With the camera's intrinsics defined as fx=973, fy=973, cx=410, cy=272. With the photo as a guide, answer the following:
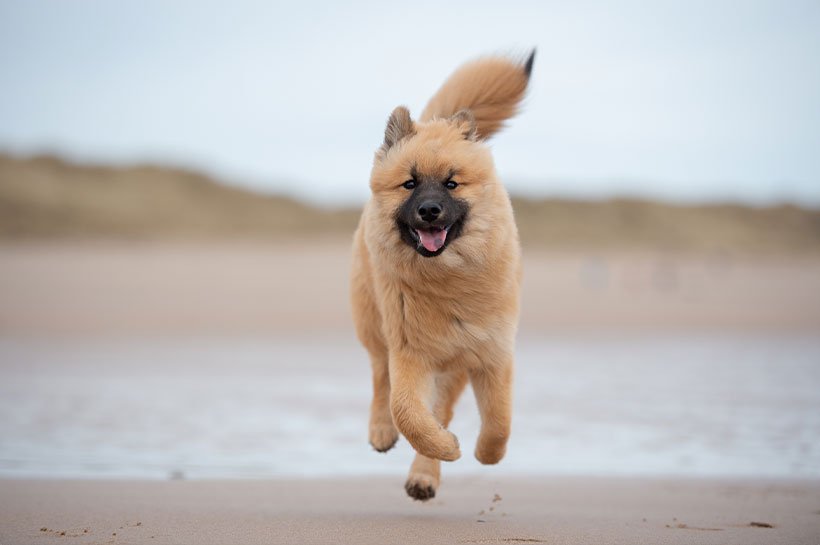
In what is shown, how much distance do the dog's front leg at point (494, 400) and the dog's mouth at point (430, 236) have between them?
80 centimetres

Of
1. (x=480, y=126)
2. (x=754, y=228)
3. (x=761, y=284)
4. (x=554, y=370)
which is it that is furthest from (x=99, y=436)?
(x=754, y=228)

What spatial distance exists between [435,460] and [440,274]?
1.27 metres

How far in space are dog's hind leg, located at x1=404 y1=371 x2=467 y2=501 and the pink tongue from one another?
3.24 ft

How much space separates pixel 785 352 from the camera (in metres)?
14.1

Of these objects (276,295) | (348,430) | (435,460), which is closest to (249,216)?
(276,295)

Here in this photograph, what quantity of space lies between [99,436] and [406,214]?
4322mm

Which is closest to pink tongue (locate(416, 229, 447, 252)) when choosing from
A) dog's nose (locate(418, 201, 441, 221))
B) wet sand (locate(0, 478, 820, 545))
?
dog's nose (locate(418, 201, 441, 221))

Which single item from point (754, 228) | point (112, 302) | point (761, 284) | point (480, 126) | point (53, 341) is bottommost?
point (480, 126)

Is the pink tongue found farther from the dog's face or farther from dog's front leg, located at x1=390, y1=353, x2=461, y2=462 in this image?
dog's front leg, located at x1=390, y1=353, x2=461, y2=462

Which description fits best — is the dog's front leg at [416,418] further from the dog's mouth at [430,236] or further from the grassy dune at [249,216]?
the grassy dune at [249,216]

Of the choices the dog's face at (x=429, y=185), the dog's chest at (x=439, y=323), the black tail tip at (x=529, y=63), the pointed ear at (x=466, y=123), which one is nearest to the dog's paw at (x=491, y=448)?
the dog's chest at (x=439, y=323)

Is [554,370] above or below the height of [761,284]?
below

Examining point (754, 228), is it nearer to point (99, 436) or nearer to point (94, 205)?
point (94, 205)

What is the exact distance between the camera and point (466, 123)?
5.39 meters
